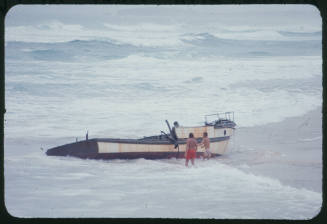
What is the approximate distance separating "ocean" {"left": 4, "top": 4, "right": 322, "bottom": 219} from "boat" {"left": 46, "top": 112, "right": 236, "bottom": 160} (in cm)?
4

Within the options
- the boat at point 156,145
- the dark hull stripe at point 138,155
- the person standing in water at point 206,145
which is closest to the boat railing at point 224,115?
the boat at point 156,145

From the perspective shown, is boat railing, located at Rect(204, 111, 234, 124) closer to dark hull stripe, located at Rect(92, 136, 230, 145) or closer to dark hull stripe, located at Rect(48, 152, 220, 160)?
dark hull stripe, located at Rect(92, 136, 230, 145)

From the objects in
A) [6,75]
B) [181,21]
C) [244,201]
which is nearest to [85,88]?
[6,75]

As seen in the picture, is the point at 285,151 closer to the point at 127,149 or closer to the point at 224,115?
the point at 224,115

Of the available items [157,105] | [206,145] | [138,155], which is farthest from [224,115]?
[138,155]

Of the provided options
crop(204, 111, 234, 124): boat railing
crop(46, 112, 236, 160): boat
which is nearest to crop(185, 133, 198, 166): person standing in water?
crop(46, 112, 236, 160): boat

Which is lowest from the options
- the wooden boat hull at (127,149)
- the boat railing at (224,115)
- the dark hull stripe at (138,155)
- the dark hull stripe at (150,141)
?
the dark hull stripe at (138,155)

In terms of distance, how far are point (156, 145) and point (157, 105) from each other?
0.76ft

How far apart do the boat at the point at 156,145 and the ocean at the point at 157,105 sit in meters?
0.04

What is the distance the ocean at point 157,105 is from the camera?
3.46m

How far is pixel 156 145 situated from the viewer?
3.57 meters

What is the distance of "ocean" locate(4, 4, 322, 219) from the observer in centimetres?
346

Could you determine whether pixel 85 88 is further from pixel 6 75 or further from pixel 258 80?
pixel 258 80

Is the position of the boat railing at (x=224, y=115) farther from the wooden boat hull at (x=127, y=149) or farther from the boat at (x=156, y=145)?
the wooden boat hull at (x=127, y=149)
